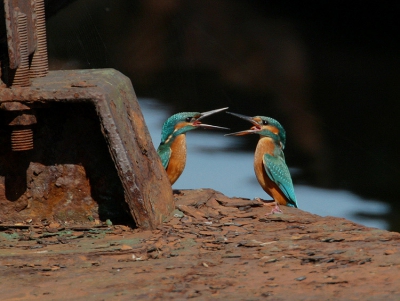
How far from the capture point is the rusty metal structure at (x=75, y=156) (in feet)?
11.4

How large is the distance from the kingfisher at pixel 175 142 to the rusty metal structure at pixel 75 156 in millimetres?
1467

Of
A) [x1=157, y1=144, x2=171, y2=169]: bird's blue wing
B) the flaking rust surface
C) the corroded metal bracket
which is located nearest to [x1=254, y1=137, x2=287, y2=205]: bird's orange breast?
[x1=157, y1=144, x2=171, y2=169]: bird's blue wing

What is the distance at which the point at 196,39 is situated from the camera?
712cm

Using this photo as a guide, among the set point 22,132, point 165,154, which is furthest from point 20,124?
point 165,154

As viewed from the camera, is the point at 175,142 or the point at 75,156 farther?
the point at 175,142

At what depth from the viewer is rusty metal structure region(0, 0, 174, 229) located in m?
3.47

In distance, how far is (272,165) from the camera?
5.24 metres

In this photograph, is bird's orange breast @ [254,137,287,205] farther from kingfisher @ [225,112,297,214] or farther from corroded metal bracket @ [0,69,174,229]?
corroded metal bracket @ [0,69,174,229]

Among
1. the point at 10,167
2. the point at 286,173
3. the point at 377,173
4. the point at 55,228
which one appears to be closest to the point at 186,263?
the point at 55,228

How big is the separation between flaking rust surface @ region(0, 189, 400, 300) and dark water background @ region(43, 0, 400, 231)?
268 centimetres

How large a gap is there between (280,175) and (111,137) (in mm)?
1946

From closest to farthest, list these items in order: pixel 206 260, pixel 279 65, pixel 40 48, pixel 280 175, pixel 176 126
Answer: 1. pixel 206 260
2. pixel 40 48
3. pixel 280 175
4. pixel 176 126
5. pixel 279 65

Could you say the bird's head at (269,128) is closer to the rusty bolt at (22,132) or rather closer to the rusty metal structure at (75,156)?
the rusty metal structure at (75,156)

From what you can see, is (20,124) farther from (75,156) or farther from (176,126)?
(176,126)
